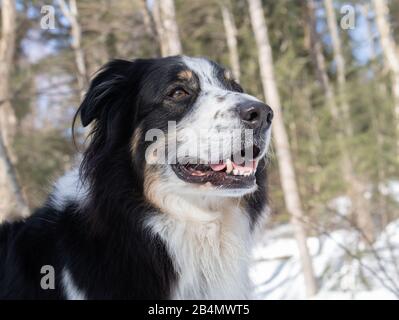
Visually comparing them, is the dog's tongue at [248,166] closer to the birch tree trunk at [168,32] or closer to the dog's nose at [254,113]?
the dog's nose at [254,113]

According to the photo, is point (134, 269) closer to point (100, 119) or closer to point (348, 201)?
point (100, 119)

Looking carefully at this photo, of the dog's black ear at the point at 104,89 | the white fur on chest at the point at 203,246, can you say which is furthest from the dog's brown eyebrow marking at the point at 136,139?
the white fur on chest at the point at 203,246

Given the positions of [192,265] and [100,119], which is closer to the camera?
[192,265]

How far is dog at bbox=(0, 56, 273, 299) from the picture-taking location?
3145 mm

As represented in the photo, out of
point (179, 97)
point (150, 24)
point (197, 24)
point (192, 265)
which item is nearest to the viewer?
point (192, 265)

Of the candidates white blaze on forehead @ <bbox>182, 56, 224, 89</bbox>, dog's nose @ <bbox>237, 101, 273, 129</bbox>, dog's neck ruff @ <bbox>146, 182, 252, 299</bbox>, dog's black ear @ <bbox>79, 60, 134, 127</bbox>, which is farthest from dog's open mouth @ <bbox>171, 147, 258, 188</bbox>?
dog's black ear @ <bbox>79, 60, 134, 127</bbox>

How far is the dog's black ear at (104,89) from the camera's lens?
340cm

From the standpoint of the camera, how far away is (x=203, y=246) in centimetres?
338

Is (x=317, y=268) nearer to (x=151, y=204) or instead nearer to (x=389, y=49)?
(x=389, y=49)

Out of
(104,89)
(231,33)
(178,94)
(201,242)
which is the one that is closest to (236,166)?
(201,242)

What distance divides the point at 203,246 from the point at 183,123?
857mm

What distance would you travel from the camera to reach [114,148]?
A: 11.3ft
